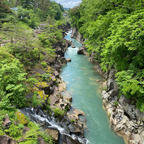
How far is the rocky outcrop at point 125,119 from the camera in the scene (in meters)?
8.23

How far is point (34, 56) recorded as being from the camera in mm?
14125

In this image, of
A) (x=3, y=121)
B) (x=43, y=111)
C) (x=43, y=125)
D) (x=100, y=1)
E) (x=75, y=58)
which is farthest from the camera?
(x=75, y=58)

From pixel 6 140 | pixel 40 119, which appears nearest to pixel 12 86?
pixel 40 119

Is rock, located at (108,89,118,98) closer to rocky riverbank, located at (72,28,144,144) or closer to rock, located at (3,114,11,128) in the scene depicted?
rocky riverbank, located at (72,28,144,144)

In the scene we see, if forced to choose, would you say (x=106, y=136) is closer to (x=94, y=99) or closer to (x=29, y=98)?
(x=94, y=99)

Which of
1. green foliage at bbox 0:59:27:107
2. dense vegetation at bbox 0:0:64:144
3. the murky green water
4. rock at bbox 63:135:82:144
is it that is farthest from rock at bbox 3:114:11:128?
the murky green water

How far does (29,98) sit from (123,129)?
299 inches

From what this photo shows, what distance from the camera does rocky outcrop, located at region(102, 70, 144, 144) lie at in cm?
823

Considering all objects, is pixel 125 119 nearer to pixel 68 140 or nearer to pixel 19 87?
pixel 68 140

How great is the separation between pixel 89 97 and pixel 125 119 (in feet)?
15.4

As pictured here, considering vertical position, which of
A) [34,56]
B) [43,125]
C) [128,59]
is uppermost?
[128,59]

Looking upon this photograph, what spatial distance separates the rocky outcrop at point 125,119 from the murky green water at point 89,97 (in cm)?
57

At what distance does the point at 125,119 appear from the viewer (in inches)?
364

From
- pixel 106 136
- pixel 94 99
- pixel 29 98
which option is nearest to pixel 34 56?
pixel 29 98
